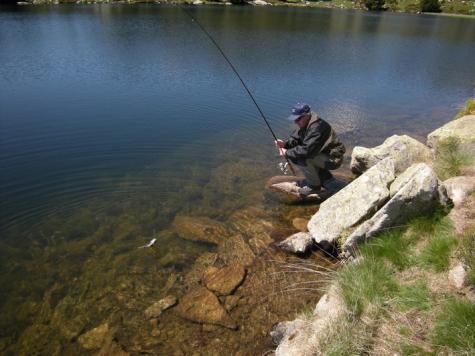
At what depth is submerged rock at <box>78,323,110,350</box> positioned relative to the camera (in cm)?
625

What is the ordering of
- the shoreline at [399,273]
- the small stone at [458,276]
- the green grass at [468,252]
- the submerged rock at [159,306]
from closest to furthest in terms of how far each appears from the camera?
the shoreline at [399,273] → the green grass at [468,252] → the small stone at [458,276] → the submerged rock at [159,306]

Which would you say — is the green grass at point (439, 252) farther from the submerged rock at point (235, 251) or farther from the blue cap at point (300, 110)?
the blue cap at point (300, 110)

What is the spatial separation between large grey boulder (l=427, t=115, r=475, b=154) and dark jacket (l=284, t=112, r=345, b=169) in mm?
2938

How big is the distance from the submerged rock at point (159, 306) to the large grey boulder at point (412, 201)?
357 centimetres

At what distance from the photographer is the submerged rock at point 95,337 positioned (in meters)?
6.25

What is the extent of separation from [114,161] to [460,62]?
3063 centimetres

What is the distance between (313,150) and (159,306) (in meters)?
5.11

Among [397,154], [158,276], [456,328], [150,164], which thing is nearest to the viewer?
[456,328]

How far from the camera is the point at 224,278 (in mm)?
7559

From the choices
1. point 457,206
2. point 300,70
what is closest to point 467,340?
point 457,206

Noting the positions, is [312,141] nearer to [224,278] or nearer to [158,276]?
[224,278]

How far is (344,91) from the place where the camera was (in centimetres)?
2158

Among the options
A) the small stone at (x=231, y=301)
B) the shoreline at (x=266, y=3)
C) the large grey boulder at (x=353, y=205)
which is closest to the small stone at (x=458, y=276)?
the large grey boulder at (x=353, y=205)

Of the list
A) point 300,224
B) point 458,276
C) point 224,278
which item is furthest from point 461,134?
point 224,278
